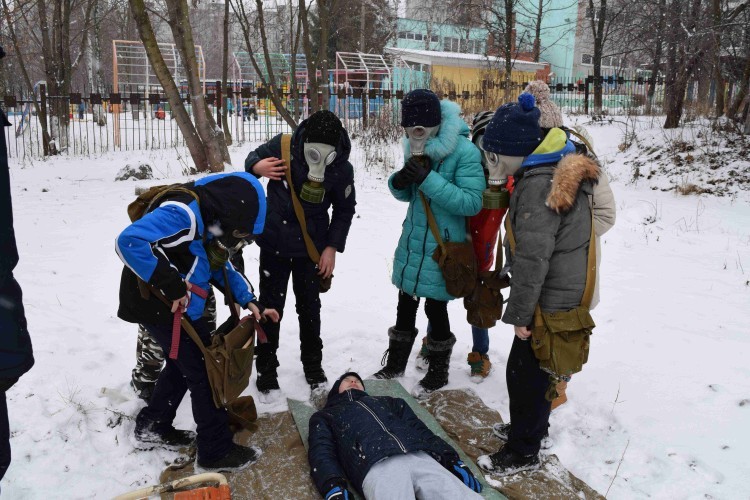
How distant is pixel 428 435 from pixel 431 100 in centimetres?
186

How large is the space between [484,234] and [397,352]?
100 centimetres

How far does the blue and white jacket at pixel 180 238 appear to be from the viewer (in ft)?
7.74

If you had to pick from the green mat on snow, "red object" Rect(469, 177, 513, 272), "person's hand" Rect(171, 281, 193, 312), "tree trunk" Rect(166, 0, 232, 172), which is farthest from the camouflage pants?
"tree trunk" Rect(166, 0, 232, 172)

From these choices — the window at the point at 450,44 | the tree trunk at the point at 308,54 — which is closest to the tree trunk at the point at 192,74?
the tree trunk at the point at 308,54

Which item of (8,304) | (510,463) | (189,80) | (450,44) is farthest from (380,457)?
(450,44)

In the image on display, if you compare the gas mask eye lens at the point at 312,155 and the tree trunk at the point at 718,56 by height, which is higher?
the tree trunk at the point at 718,56

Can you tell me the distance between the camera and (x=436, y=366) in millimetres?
3748

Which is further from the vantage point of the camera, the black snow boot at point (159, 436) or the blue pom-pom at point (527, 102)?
the black snow boot at point (159, 436)

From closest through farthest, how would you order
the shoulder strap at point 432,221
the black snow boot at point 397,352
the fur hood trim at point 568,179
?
the fur hood trim at point 568,179 → the shoulder strap at point 432,221 → the black snow boot at point 397,352

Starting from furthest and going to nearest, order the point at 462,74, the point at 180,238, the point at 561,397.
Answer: the point at 462,74 → the point at 561,397 → the point at 180,238

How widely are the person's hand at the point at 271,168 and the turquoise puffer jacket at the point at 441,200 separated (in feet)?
2.16

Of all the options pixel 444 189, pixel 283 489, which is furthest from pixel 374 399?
pixel 444 189

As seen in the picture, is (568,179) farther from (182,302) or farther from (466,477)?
(182,302)

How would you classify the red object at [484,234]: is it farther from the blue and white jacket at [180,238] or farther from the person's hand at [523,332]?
the blue and white jacket at [180,238]
